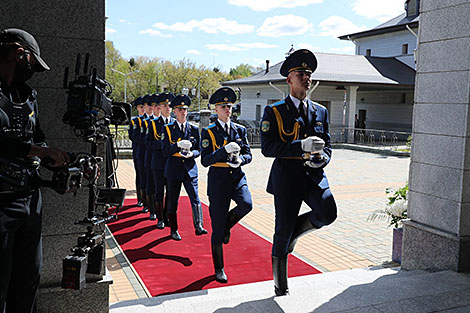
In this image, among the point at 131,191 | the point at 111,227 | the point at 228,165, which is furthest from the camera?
the point at 131,191

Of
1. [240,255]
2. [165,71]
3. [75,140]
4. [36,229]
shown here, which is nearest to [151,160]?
[240,255]

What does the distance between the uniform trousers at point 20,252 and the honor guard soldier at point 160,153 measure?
5.25 metres

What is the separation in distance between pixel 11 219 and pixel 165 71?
5501cm

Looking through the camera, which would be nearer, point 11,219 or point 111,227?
point 11,219

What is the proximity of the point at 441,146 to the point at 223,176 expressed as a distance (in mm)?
2422

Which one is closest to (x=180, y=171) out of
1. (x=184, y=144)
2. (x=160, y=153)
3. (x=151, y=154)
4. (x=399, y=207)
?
(x=184, y=144)

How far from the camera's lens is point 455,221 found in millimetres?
4887

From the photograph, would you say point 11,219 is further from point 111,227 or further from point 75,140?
point 111,227

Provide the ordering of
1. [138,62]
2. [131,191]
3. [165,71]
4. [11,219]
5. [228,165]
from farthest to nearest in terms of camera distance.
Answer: [138,62], [165,71], [131,191], [228,165], [11,219]

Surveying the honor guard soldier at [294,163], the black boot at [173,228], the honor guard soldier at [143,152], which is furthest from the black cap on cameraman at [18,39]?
the honor guard soldier at [143,152]

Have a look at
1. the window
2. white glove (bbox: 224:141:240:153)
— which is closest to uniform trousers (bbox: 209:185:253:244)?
white glove (bbox: 224:141:240:153)

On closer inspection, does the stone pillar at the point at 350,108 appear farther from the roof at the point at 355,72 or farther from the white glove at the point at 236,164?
the white glove at the point at 236,164

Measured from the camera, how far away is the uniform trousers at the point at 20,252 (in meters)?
2.72

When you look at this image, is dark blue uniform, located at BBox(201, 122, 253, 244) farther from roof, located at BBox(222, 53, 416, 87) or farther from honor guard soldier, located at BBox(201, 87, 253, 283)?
roof, located at BBox(222, 53, 416, 87)
